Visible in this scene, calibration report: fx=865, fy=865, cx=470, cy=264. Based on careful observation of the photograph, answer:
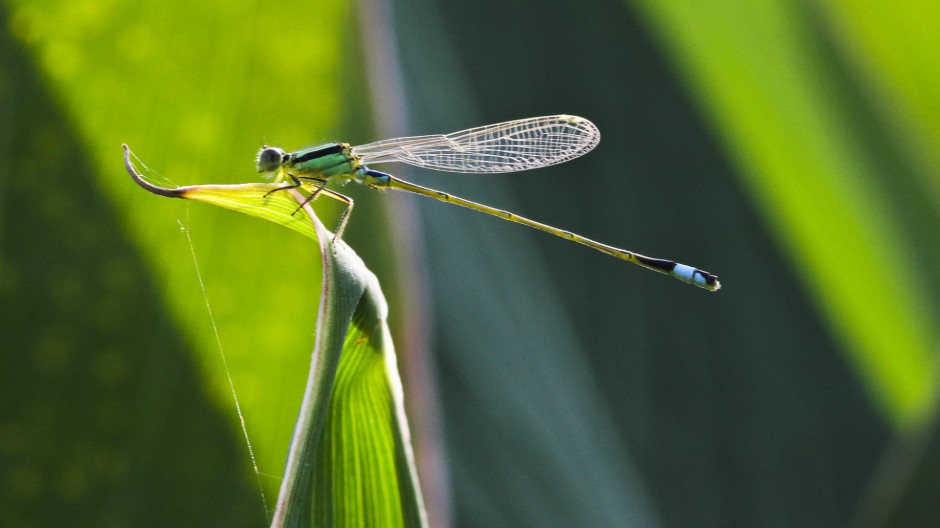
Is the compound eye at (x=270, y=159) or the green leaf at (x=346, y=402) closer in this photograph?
the green leaf at (x=346, y=402)

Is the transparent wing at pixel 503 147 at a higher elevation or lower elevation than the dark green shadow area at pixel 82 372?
higher

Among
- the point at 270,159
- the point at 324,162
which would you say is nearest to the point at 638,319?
the point at 324,162

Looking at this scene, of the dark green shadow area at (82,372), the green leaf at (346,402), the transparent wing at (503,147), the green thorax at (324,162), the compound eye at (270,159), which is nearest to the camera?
the green leaf at (346,402)

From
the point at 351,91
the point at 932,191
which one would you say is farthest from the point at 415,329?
the point at 932,191

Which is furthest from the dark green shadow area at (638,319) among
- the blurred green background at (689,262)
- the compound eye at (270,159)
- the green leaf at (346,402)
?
the green leaf at (346,402)

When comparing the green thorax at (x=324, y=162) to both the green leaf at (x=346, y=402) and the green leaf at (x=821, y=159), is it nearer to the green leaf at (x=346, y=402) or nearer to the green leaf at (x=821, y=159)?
the green leaf at (x=346, y=402)

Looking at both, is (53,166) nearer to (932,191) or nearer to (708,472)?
(708,472)

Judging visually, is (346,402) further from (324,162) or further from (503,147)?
(503,147)
